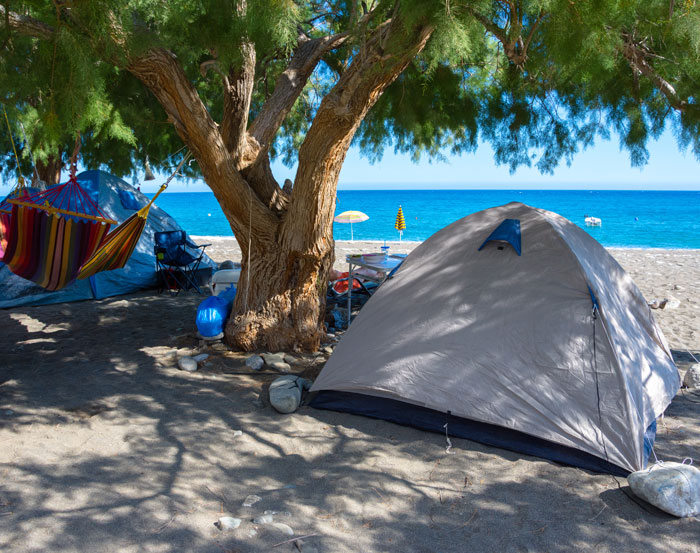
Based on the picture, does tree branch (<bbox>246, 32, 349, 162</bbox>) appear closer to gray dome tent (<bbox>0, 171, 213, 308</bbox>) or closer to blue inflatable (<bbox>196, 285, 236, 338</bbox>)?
blue inflatable (<bbox>196, 285, 236, 338</bbox>)

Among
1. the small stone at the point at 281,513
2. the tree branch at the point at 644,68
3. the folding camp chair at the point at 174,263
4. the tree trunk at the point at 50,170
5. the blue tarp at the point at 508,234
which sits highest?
the tree branch at the point at 644,68

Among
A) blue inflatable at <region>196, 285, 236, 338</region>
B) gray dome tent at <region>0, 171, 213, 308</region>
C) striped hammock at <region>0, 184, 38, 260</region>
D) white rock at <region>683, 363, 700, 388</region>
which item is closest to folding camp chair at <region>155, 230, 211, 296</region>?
gray dome tent at <region>0, 171, 213, 308</region>

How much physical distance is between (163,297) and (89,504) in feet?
15.4

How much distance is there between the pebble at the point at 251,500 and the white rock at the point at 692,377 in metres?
3.20

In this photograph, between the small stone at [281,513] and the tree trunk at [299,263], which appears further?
→ the tree trunk at [299,263]

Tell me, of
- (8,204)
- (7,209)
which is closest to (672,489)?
(7,209)

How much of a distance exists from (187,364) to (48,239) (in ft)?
6.30

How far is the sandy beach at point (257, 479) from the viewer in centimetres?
222

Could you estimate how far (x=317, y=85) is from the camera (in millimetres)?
6645

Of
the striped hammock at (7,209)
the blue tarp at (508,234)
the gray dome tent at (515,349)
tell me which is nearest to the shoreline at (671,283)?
the gray dome tent at (515,349)

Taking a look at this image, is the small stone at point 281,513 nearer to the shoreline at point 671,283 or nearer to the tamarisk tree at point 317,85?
the tamarisk tree at point 317,85

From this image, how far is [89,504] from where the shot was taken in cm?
240

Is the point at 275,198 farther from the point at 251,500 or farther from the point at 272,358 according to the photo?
the point at 251,500

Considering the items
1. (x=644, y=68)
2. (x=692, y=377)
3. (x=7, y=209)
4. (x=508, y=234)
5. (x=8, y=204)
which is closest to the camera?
(x=508, y=234)
